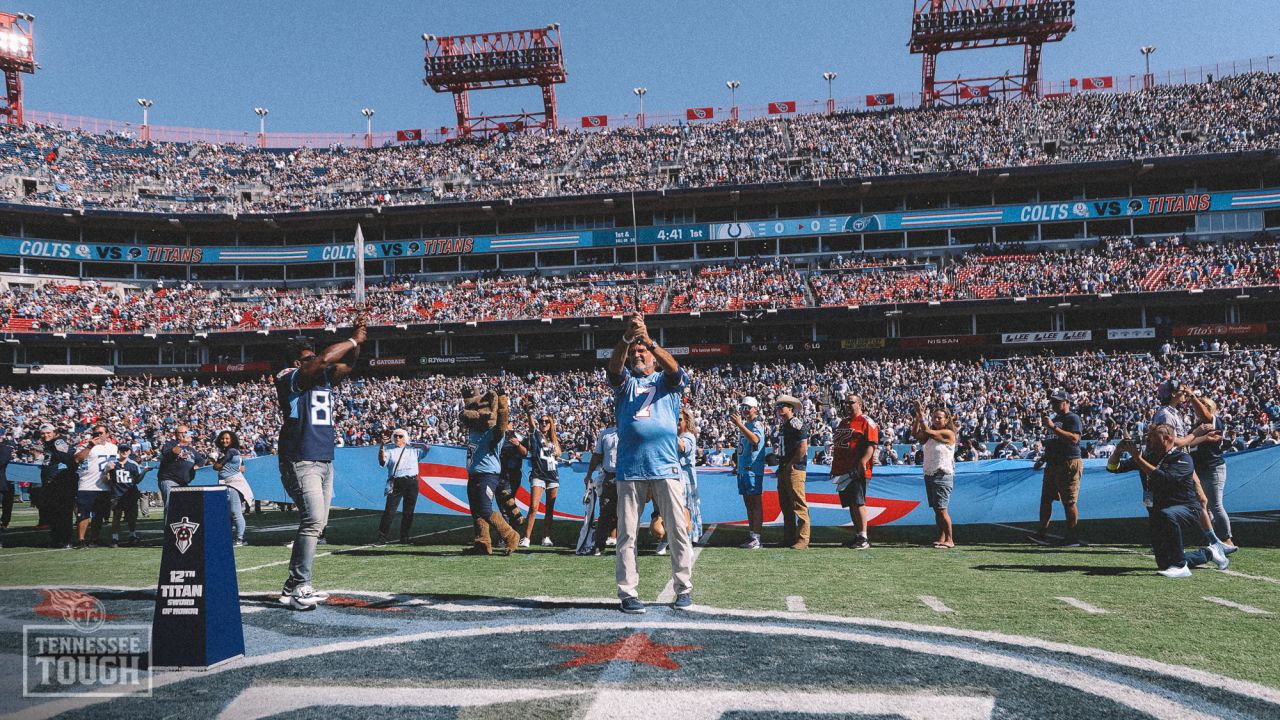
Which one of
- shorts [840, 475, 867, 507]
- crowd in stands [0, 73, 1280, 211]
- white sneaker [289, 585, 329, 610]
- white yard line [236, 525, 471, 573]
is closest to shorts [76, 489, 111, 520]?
white yard line [236, 525, 471, 573]

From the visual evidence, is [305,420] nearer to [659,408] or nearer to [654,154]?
[659,408]

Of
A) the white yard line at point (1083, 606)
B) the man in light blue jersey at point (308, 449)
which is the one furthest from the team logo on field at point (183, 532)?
the white yard line at point (1083, 606)

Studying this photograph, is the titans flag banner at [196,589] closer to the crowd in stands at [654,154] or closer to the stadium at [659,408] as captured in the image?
the stadium at [659,408]

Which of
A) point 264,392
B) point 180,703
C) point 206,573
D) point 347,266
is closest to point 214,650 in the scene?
point 206,573

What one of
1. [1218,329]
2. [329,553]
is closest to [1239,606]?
[329,553]

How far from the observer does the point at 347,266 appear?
51406 millimetres

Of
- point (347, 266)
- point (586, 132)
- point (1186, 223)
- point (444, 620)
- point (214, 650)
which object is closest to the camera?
point (214, 650)

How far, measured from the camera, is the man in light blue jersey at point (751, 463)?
34.4ft

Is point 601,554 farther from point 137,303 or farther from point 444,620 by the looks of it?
point 137,303

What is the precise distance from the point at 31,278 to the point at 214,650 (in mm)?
55540

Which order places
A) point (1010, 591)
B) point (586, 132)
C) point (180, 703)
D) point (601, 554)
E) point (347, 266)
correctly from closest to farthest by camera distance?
point (180, 703)
point (1010, 591)
point (601, 554)
point (347, 266)
point (586, 132)

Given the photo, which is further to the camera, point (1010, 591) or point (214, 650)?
point (1010, 591)

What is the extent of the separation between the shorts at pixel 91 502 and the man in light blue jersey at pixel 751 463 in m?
9.59

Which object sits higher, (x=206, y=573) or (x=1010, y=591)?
(x=206, y=573)
